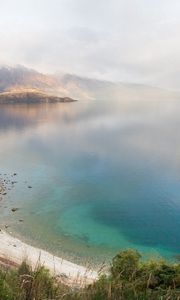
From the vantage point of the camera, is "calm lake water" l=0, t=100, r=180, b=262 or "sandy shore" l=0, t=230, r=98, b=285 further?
"calm lake water" l=0, t=100, r=180, b=262

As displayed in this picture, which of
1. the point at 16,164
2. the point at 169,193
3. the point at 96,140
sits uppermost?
the point at 96,140

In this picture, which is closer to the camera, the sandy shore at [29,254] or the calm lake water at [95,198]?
the sandy shore at [29,254]

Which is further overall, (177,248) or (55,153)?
(55,153)

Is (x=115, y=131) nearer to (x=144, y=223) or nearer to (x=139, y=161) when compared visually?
(x=139, y=161)

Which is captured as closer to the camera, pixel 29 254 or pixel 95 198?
pixel 29 254

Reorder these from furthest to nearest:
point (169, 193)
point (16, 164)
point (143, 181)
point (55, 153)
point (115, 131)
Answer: point (115, 131)
point (55, 153)
point (16, 164)
point (143, 181)
point (169, 193)

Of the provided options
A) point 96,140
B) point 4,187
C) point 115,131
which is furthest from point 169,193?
point 115,131

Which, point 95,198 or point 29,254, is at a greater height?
point 95,198

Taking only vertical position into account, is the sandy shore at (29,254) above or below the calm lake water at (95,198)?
below

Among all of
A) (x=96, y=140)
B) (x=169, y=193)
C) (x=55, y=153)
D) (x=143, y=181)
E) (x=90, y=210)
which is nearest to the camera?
(x=90, y=210)

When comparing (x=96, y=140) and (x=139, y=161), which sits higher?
(x=96, y=140)

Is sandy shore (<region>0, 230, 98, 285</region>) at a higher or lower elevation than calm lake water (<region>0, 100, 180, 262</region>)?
lower
